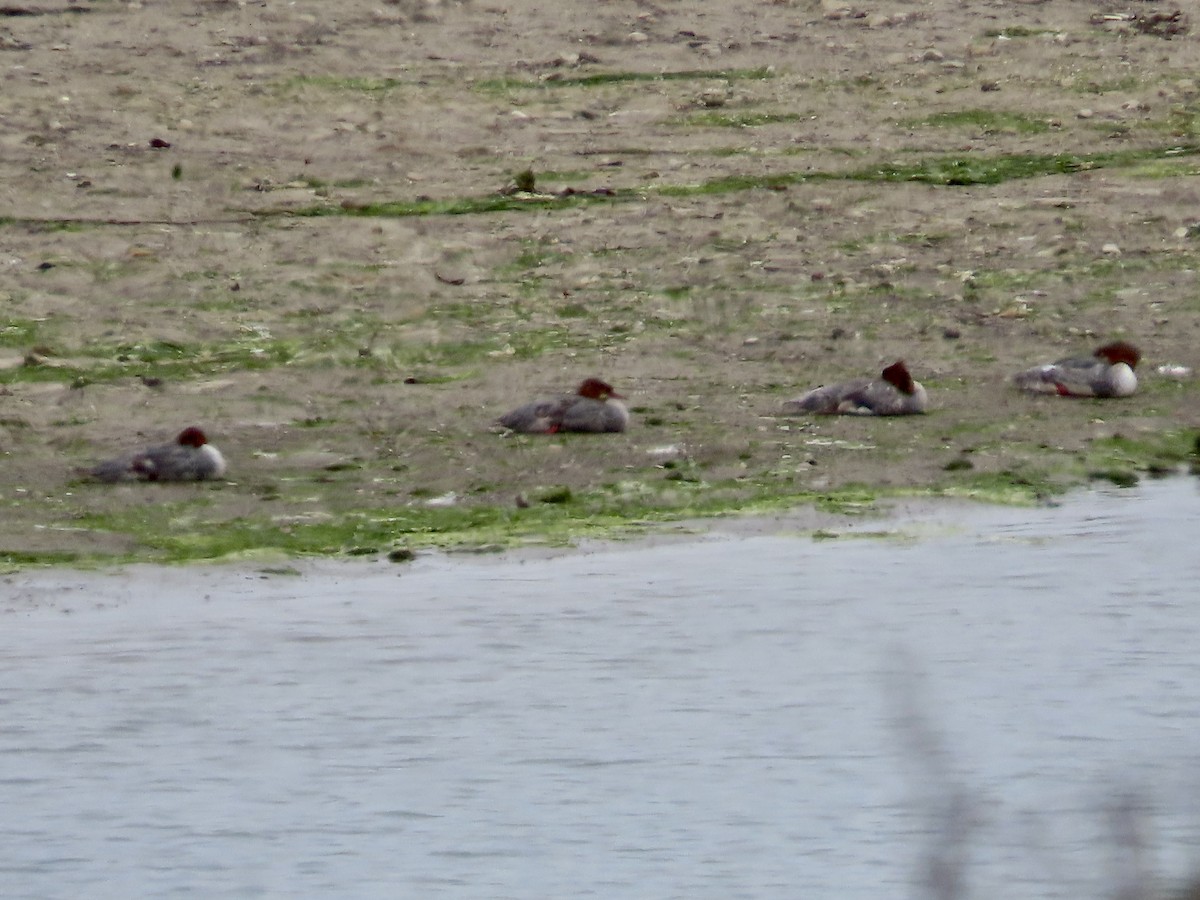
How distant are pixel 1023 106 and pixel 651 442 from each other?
5305 mm

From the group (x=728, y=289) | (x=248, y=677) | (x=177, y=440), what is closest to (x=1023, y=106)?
(x=728, y=289)

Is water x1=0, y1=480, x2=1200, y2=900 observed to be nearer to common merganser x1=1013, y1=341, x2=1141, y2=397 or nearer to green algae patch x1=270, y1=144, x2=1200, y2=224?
common merganser x1=1013, y1=341, x2=1141, y2=397

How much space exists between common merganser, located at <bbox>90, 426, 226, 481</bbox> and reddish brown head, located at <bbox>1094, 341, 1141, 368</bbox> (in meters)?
3.56

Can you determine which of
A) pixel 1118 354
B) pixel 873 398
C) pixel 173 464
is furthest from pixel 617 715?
pixel 1118 354

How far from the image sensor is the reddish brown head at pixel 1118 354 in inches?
377

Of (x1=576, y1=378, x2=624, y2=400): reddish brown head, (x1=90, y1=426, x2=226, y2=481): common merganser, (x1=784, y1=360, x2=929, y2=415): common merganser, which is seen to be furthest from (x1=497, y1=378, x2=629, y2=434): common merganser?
(x1=90, y1=426, x2=226, y2=481): common merganser

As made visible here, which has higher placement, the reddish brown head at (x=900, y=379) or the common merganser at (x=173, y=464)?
the reddish brown head at (x=900, y=379)

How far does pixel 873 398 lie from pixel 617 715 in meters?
3.10

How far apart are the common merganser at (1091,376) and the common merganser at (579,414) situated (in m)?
1.76

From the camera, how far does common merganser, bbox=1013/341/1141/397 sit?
374 inches

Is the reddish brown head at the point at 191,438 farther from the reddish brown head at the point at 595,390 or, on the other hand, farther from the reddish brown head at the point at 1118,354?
the reddish brown head at the point at 1118,354

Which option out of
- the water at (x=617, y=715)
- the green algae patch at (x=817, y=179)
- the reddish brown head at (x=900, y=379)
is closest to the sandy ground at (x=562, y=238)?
the green algae patch at (x=817, y=179)

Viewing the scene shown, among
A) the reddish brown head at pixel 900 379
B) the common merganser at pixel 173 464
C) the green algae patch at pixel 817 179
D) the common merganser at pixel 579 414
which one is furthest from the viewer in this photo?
the green algae patch at pixel 817 179

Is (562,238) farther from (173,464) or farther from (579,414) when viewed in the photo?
(173,464)
